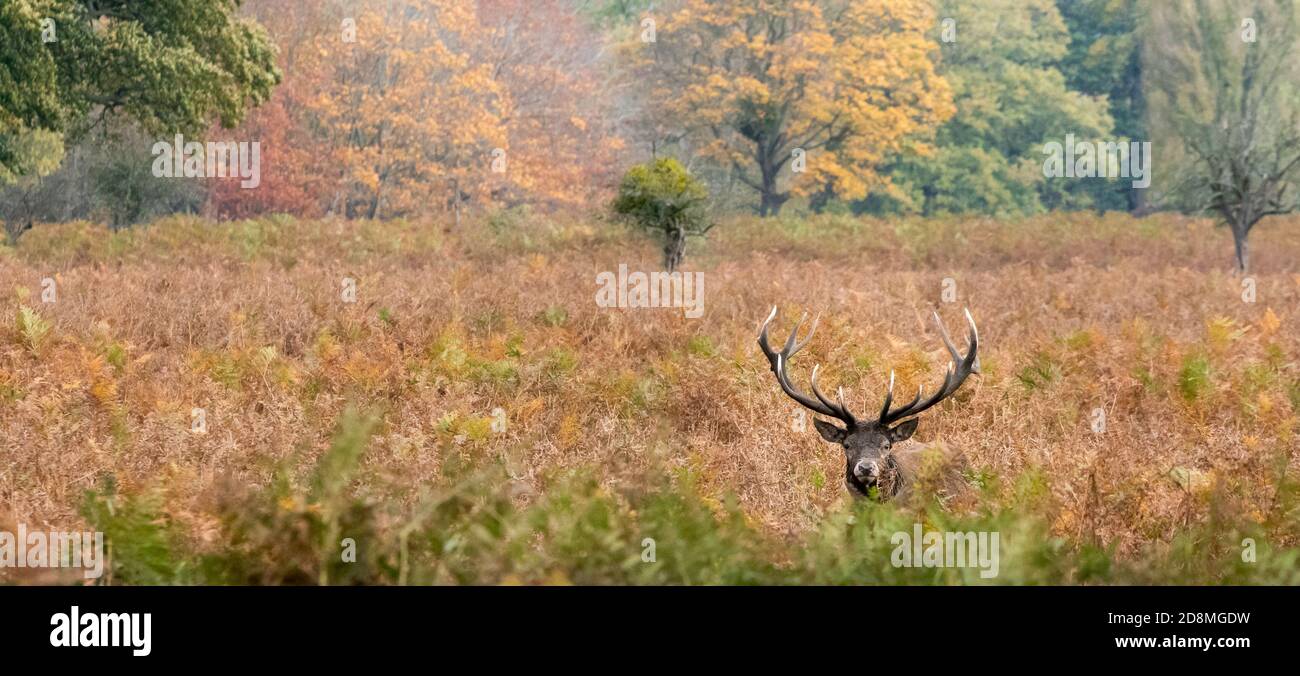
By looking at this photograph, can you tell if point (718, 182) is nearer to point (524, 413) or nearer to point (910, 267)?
point (910, 267)

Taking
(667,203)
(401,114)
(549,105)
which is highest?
(549,105)

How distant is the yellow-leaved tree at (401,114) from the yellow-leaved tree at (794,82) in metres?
5.89

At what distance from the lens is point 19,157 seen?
25.4 m

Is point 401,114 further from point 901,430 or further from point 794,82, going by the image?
point 901,430

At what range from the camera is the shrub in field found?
2186 centimetres

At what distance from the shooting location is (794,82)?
4288 centimetres

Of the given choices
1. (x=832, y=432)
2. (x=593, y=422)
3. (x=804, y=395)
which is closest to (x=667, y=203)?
(x=593, y=422)

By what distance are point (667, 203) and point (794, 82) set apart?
2205 cm

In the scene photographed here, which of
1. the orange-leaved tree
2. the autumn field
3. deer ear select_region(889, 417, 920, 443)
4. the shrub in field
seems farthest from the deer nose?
the orange-leaved tree

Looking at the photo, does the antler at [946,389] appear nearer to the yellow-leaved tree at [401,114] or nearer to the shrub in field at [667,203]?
the shrub in field at [667,203]

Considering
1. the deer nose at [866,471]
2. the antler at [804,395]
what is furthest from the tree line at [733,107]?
the deer nose at [866,471]

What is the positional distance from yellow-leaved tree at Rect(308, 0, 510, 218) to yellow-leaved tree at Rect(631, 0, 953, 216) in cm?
589

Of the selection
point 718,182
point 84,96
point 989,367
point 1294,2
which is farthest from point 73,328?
point 1294,2

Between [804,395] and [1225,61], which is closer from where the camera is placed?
[804,395]
